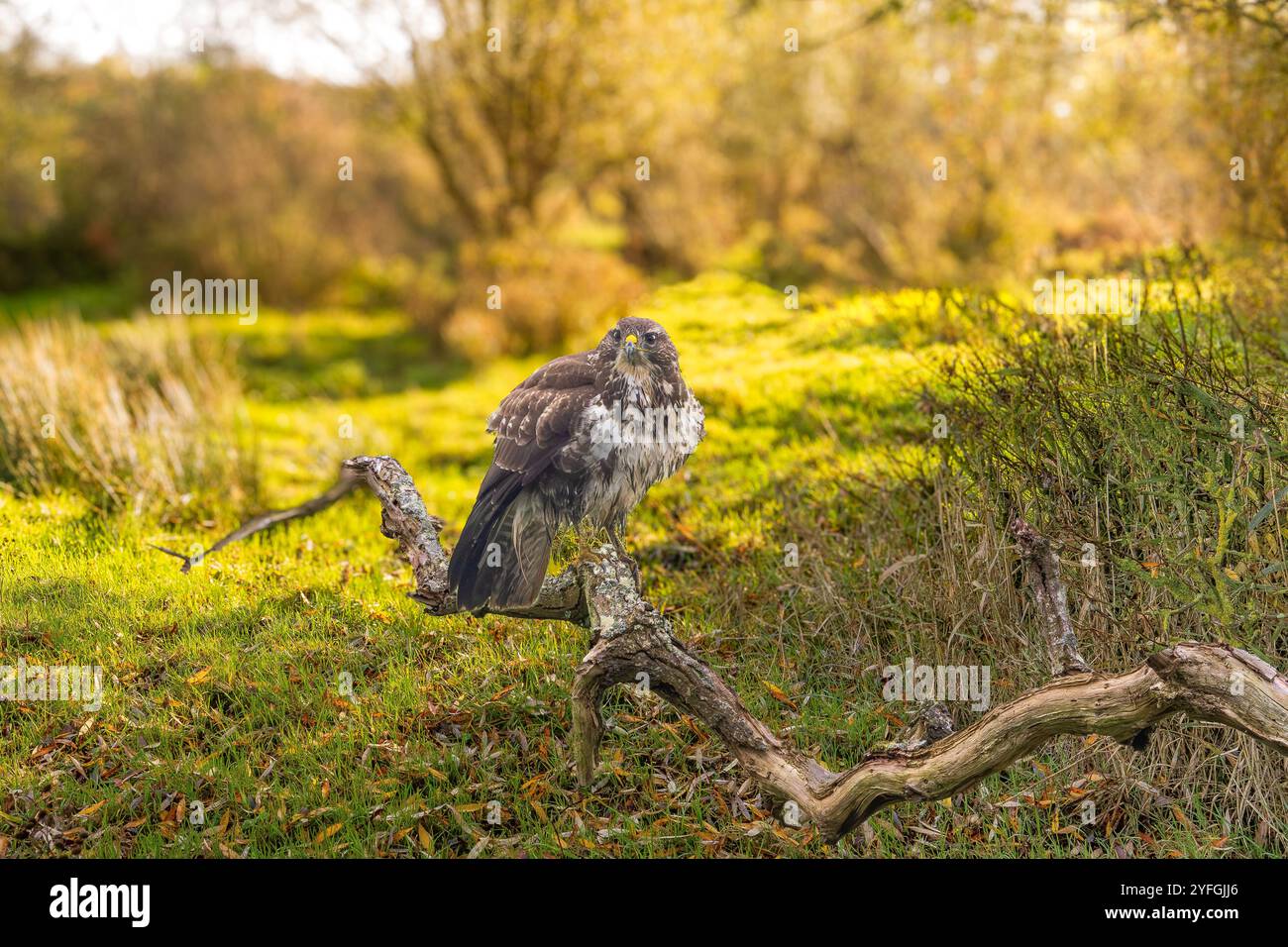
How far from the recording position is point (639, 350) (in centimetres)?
453

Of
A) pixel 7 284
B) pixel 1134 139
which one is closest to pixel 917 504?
pixel 1134 139

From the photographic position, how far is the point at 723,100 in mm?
20422

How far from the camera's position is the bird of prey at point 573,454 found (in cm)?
445

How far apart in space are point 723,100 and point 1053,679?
1826cm

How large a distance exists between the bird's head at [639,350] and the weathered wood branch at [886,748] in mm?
799

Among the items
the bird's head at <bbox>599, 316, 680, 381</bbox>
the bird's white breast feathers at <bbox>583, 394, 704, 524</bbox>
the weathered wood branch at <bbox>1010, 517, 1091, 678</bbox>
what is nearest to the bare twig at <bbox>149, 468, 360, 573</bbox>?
the bird's white breast feathers at <bbox>583, 394, 704, 524</bbox>

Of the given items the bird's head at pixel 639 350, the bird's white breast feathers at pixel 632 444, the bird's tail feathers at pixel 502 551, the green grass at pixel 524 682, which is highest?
the bird's head at pixel 639 350

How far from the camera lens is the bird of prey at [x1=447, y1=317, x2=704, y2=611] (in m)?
4.45

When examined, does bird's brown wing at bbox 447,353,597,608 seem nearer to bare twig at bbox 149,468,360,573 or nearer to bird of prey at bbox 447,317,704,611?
bird of prey at bbox 447,317,704,611

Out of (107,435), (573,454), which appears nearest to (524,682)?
(573,454)

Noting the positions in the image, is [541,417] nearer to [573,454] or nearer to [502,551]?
[573,454]

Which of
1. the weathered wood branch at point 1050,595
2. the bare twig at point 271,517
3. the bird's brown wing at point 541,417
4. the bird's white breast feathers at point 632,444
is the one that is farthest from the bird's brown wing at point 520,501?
the weathered wood branch at point 1050,595

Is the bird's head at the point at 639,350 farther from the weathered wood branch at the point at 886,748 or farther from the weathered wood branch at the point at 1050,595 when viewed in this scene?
the weathered wood branch at the point at 1050,595
